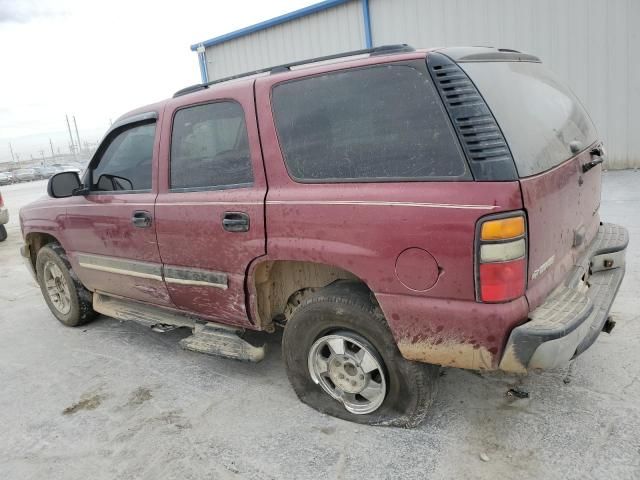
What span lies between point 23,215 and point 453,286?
421cm

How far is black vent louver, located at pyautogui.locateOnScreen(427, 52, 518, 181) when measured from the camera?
2.02 metres

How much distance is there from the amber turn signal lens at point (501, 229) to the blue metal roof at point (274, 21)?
9.18 meters

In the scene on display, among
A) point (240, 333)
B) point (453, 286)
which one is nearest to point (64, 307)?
point (240, 333)

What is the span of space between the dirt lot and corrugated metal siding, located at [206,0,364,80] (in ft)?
26.5

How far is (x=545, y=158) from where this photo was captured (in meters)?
2.25

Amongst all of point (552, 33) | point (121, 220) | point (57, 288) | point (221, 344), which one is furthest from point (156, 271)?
point (552, 33)

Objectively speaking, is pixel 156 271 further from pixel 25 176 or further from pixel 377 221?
pixel 25 176

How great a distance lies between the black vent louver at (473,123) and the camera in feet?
6.63

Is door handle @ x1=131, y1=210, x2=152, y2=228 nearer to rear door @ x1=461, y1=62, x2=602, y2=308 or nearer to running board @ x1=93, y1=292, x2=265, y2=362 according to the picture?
running board @ x1=93, y1=292, x2=265, y2=362

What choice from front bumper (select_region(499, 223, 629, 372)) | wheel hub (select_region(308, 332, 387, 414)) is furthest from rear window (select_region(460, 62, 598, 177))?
wheel hub (select_region(308, 332, 387, 414))

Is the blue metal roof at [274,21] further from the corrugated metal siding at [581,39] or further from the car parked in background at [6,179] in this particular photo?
the car parked in background at [6,179]

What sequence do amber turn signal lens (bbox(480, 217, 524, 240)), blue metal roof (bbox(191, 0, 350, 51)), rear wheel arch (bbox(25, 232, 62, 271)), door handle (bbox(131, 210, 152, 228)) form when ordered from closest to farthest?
amber turn signal lens (bbox(480, 217, 524, 240)) → door handle (bbox(131, 210, 152, 228)) → rear wheel arch (bbox(25, 232, 62, 271)) → blue metal roof (bbox(191, 0, 350, 51))

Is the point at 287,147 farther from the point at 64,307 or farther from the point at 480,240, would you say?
the point at 64,307

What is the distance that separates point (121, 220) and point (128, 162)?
444 mm
